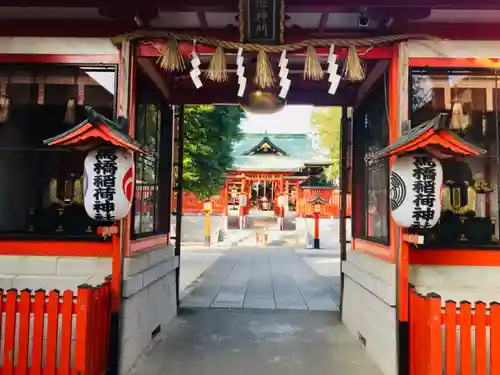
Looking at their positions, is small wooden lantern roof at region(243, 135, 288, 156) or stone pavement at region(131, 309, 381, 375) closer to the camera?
stone pavement at region(131, 309, 381, 375)

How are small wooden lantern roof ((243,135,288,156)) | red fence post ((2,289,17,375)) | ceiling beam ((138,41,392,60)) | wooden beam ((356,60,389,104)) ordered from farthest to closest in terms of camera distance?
small wooden lantern roof ((243,135,288,156)) < wooden beam ((356,60,389,104)) < ceiling beam ((138,41,392,60)) < red fence post ((2,289,17,375))

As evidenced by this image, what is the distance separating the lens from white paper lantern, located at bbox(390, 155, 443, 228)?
4.07m

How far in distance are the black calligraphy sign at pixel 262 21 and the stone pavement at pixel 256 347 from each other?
377 centimetres

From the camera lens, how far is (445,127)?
377 centimetres

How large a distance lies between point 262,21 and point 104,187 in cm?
243

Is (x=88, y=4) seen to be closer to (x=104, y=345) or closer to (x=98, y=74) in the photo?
(x=98, y=74)

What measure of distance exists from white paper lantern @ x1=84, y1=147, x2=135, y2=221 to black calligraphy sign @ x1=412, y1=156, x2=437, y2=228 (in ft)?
9.28

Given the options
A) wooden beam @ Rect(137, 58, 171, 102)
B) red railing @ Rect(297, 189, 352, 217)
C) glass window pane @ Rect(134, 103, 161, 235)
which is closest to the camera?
wooden beam @ Rect(137, 58, 171, 102)

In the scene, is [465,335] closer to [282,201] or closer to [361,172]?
[361,172]

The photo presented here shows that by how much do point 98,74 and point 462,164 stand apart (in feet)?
15.1

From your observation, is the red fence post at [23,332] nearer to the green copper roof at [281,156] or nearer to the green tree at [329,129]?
the green tree at [329,129]

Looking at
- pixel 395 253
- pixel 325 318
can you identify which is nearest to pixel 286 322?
pixel 325 318

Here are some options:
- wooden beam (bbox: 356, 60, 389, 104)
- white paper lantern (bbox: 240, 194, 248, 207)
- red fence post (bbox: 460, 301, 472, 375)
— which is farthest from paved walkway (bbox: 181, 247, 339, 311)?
white paper lantern (bbox: 240, 194, 248, 207)

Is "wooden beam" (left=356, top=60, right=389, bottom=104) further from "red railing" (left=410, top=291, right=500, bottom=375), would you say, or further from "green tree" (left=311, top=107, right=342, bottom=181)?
"green tree" (left=311, top=107, right=342, bottom=181)
